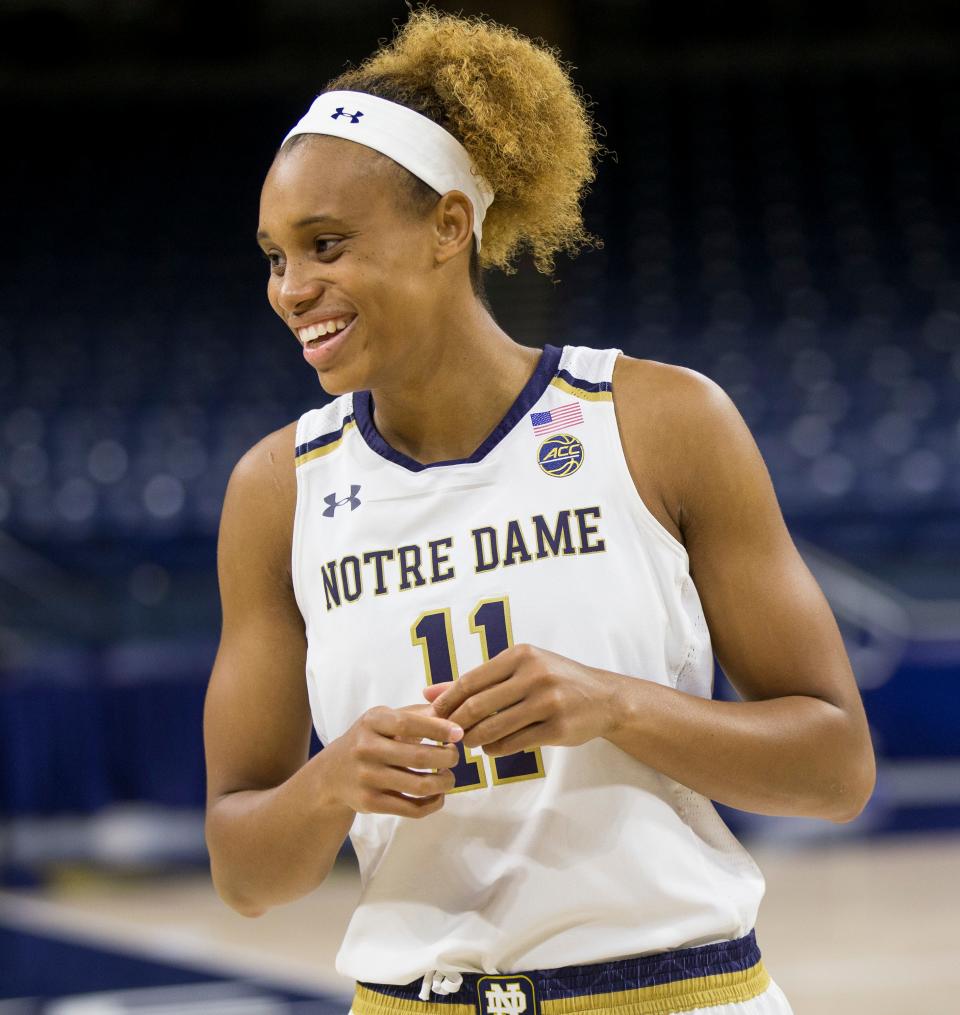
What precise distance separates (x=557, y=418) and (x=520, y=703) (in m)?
0.38

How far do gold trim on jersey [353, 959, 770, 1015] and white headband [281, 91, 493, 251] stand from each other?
81 cm

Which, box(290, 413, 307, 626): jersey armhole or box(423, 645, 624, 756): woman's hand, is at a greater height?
box(290, 413, 307, 626): jersey armhole

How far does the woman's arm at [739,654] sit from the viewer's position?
141 centimetres

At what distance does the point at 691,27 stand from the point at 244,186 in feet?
13.6

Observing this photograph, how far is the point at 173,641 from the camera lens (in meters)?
6.75

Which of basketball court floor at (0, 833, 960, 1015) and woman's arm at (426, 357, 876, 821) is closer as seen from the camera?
woman's arm at (426, 357, 876, 821)

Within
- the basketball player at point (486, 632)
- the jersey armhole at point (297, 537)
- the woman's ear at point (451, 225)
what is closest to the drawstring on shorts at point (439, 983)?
the basketball player at point (486, 632)

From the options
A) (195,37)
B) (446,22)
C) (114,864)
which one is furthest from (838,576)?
(195,37)

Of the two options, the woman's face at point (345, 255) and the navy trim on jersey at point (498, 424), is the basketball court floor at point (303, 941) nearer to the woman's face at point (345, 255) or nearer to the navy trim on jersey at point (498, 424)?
the navy trim on jersey at point (498, 424)

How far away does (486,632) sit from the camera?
4.84 feet

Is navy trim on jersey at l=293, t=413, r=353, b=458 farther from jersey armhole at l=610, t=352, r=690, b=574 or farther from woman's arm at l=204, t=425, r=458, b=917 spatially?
jersey armhole at l=610, t=352, r=690, b=574

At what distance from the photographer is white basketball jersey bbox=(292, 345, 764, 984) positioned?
56.3 inches

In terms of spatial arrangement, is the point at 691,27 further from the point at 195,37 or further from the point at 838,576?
the point at 838,576

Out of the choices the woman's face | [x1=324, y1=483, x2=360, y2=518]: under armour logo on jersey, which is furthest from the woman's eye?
[x1=324, y1=483, x2=360, y2=518]: under armour logo on jersey
